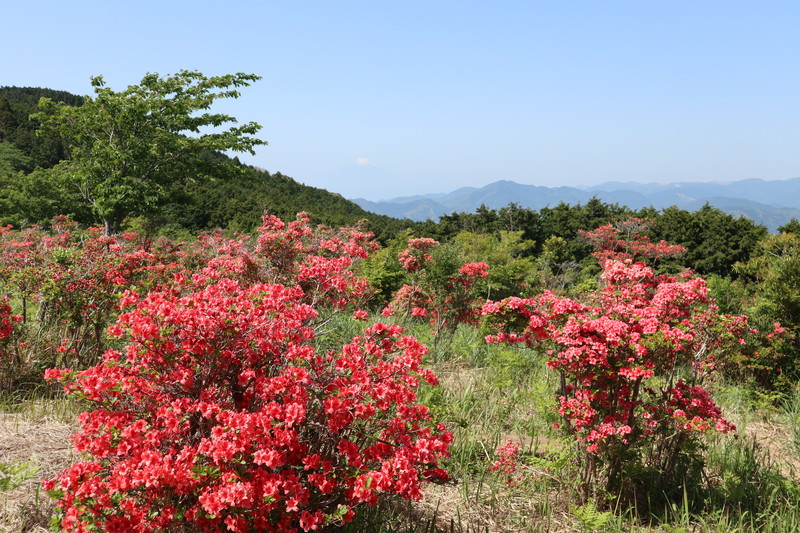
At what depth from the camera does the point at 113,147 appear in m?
14.1

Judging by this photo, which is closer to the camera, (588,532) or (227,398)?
(227,398)

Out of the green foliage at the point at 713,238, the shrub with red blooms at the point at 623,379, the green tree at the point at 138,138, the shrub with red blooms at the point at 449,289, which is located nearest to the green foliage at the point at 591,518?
the shrub with red blooms at the point at 623,379

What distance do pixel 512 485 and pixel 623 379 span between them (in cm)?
124

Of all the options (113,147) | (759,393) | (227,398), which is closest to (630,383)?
(227,398)

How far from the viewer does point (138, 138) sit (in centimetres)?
1473

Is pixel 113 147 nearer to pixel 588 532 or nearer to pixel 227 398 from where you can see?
pixel 227 398

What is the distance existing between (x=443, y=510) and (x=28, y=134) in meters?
47.7

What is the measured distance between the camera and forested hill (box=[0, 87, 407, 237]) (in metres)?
19.8

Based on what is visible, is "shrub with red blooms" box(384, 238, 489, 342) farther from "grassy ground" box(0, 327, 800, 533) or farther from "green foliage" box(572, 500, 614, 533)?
"green foliage" box(572, 500, 614, 533)

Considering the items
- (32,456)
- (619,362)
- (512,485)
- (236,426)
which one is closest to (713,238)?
(619,362)

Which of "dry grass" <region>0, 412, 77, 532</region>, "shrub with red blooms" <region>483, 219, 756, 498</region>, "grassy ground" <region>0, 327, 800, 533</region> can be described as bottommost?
"grassy ground" <region>0, 327, 800, 533</region>

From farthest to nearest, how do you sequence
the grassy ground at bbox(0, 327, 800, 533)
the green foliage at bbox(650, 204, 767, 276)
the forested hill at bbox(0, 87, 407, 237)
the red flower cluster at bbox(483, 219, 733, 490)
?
the green foliage at bbox(650, 204, 767, 276)
the forested hill at bbox(0, 87, 407, 237)
the red flower cluster at bbox(483, 219, 733, 490)
the grassy ground at bbox(0, 327, 800, 533)

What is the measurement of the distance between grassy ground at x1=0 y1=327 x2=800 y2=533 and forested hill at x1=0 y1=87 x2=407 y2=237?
14.5m

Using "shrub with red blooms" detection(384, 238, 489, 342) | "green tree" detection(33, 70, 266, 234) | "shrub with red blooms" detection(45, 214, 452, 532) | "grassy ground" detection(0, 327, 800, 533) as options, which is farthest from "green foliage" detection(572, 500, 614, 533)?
"green tree" detection(33, 70, 266, 234)
